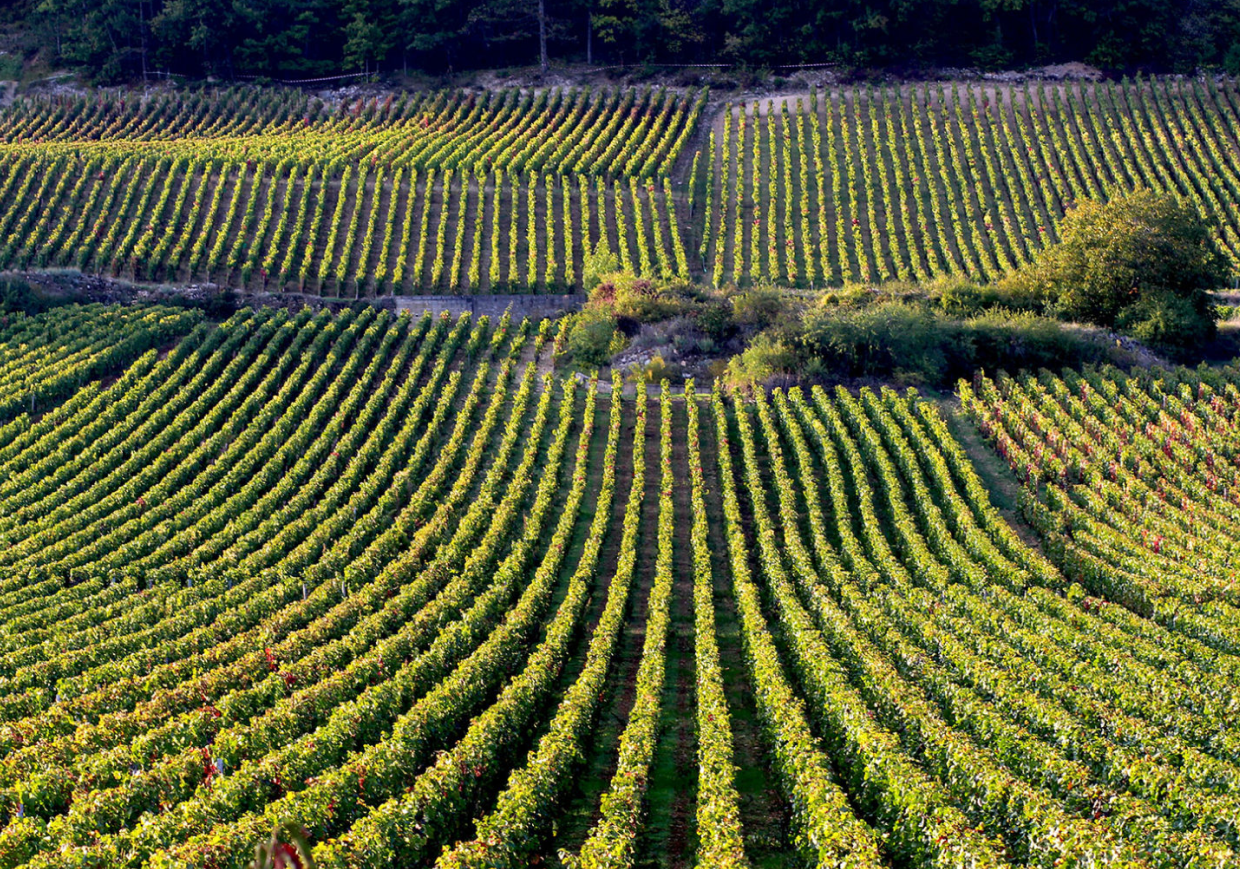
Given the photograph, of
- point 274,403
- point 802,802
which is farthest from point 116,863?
point 274,403

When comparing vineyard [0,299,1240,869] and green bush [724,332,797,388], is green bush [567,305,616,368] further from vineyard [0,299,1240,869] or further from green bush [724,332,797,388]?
green bush [724,332,797,388]

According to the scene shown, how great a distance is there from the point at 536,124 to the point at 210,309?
88.7ft

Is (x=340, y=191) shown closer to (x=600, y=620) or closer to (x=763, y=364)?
(x=763, y=364)

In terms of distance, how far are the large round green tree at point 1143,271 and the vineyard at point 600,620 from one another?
17.9 ft

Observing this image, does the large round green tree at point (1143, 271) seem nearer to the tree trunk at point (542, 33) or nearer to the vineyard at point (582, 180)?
the vineyard at point (582, 180)

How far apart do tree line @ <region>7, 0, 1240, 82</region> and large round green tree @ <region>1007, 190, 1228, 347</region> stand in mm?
34423

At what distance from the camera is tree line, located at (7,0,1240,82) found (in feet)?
244

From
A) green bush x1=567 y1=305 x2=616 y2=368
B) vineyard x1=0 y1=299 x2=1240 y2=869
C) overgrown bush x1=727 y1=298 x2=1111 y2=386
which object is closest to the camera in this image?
vineyard x1=0 y1=299 x2=1240 y2=869

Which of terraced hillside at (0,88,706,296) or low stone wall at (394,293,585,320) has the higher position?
terraced hillside at (0,88,706,296)

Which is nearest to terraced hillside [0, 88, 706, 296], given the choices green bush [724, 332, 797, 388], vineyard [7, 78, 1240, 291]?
vineyard [7, 78, 1240, 291]

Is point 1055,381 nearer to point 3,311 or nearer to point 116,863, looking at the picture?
point 116,863

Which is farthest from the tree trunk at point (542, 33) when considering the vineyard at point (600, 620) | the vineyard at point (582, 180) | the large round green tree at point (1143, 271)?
the large round green tree at point (1143, 271)

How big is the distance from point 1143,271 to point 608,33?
44.7 metres

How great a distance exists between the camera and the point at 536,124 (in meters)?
67.2
